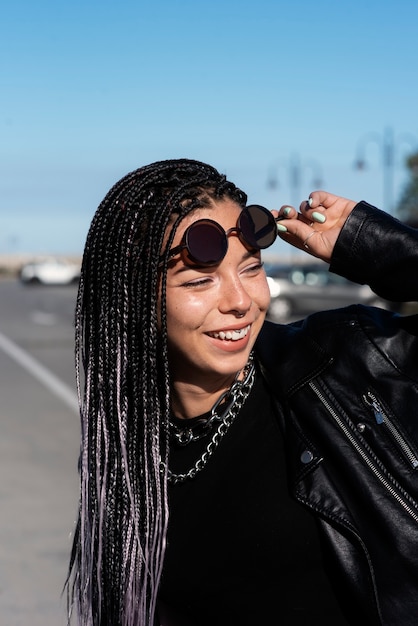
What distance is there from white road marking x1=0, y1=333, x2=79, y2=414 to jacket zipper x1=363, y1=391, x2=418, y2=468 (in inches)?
346

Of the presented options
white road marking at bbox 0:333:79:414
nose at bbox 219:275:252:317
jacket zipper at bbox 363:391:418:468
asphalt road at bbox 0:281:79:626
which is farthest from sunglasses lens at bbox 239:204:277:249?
white road marking at bbox 0:333:79:414

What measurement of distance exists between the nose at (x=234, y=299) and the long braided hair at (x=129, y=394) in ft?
0.43

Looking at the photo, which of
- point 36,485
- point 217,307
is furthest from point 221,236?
point 36,485

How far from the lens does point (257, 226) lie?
91.1 inches

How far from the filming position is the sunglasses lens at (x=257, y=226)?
2.29 m

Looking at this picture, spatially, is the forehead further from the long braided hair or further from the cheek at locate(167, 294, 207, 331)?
the cheek at locate(167, 294, 207, 331)

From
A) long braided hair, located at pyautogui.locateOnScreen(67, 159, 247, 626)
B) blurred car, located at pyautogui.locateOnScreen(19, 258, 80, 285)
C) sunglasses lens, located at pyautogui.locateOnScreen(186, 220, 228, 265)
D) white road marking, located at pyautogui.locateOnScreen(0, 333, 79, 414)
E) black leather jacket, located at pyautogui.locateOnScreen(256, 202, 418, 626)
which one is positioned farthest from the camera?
blurred car, located at pyautogui.locateOnScreen(19, 258, 80, 285)

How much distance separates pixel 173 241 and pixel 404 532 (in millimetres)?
756

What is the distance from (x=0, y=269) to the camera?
81.7m

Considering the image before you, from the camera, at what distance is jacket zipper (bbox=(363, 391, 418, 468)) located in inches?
82.6

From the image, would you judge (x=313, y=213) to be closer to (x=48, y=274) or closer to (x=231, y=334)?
(x=231, y=334)

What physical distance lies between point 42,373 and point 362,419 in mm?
12277

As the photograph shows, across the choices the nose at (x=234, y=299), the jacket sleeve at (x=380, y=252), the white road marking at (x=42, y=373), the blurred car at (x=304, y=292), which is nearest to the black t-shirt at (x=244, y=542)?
the nose at (x=234, y=299)

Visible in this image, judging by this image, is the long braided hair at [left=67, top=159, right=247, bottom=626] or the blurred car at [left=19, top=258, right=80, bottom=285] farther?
the blurred car at [left=19, top=258, right=80, bottom=285]
